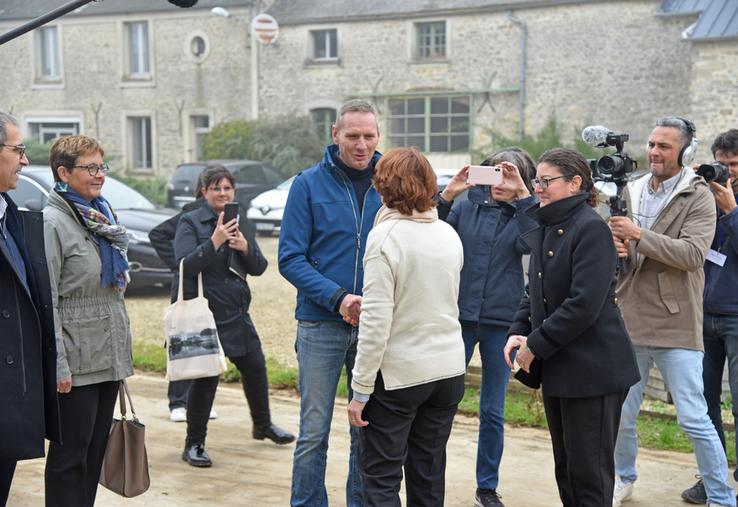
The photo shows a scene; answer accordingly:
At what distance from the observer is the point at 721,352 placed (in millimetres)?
5453

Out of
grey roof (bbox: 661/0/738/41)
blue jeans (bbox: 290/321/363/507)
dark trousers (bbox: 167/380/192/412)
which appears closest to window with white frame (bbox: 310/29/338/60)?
grey roof (bbox: 661/0/738/41)

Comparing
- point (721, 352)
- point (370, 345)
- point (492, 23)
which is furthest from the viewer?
point (492, 23)

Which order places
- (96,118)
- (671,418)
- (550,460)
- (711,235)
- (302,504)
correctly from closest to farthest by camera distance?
(302,504), (711,235), (550,460), (671,418), (96,118)

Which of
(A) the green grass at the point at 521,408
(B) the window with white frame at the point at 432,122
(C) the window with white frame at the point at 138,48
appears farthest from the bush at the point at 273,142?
(A) the green grass at the point at 521,408

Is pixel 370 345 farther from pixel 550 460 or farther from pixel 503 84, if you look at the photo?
pixel 503 84

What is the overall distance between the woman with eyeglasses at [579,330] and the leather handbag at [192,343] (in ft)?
7.37

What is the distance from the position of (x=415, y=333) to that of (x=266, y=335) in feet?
21.9

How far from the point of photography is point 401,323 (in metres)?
4.06

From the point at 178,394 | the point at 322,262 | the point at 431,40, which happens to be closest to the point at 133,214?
the point at 178,394

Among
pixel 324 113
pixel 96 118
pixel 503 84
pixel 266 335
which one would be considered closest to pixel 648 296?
pixel 266 335

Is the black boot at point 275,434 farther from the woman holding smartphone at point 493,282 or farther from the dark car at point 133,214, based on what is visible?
the dark car at point 133,214

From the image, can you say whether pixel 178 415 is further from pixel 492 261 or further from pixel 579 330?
pixel 579 330

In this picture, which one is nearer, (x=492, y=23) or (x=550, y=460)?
(x=550, y=460)

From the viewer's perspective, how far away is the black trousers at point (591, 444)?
13.9 feet
